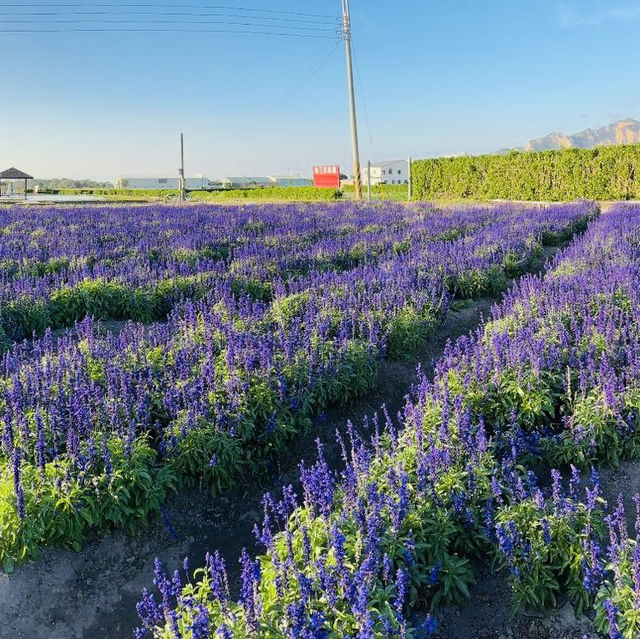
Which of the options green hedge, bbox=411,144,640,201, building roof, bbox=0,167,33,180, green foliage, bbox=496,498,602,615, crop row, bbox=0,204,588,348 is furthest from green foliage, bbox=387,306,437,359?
building roof, bbox=0,167,33,180

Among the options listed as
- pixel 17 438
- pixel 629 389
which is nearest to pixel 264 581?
pixel 17 438

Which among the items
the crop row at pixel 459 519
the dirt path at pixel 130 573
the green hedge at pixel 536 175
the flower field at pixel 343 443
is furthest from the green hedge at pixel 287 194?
the dirt path at pixel 130 573

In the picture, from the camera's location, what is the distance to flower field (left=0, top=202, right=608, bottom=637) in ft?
10.3

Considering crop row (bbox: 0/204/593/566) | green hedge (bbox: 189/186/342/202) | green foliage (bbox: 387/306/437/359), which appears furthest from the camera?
green hedge (bbox: 189/186/342/202)

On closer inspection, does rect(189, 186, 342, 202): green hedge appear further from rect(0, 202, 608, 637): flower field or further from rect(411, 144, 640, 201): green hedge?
rect(0, 202, 608, 637): flower field

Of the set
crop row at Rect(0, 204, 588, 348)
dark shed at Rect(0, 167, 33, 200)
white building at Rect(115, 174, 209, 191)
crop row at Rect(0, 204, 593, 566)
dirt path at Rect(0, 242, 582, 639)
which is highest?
white building at Rect(115, 174, 209, 191)

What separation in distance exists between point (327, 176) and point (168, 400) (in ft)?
262

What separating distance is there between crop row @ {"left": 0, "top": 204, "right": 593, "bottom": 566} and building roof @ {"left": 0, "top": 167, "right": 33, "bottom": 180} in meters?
62.2

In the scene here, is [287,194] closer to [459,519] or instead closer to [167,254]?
[167,254]

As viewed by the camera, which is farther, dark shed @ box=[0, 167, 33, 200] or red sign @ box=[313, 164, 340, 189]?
red sign @ box=[313, 164, 340, 189]

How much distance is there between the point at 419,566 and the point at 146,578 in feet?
6.74

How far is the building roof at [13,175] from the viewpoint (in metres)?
61.0

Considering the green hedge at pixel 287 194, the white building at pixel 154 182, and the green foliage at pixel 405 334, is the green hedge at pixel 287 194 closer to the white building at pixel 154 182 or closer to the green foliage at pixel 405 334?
the green foliage at pixel 405 334

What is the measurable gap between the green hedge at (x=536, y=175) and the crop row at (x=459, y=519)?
3181 cm
